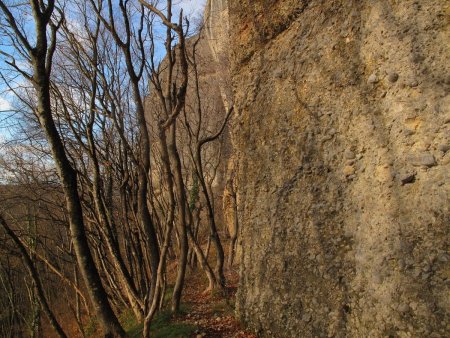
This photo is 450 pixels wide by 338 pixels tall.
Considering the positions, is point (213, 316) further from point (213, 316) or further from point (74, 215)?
point (74, 215)

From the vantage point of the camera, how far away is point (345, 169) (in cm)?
391

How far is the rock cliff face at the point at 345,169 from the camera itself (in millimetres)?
3148

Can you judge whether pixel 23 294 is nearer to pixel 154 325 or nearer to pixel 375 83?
pixel 154 325

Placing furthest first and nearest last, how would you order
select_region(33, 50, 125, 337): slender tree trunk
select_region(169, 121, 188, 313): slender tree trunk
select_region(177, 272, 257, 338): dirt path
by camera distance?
1. select_region(169, 121, 188, 313): slender tree trunk
2. select_region(33, 50, 125, 337): slender tree trunk
3. select_region(177, 272, 257, 338): dirt path

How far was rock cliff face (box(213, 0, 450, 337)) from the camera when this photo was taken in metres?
3.15

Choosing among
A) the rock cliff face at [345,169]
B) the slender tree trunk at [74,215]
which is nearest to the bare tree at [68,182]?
the slender tree trunk at [74,215]

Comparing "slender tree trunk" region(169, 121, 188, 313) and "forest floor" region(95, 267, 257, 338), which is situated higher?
"slender tree trunk" region(169, 121, 188, 313)

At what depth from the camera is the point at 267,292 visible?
444 cm

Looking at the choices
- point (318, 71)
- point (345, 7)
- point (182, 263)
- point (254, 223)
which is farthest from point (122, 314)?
point (345, 7)

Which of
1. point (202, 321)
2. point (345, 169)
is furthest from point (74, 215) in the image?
point (345, 169)

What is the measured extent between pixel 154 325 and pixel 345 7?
5231 millimetres

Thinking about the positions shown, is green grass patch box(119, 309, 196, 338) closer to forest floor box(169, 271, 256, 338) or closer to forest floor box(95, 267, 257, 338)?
forest floor box(95, 267, 257, 338)

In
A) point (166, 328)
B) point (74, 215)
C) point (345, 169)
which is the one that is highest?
point (74, 215)

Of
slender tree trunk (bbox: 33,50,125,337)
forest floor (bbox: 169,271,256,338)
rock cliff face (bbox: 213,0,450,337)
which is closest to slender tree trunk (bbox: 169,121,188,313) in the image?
forest floor (bbox: 169,271,256,338)
